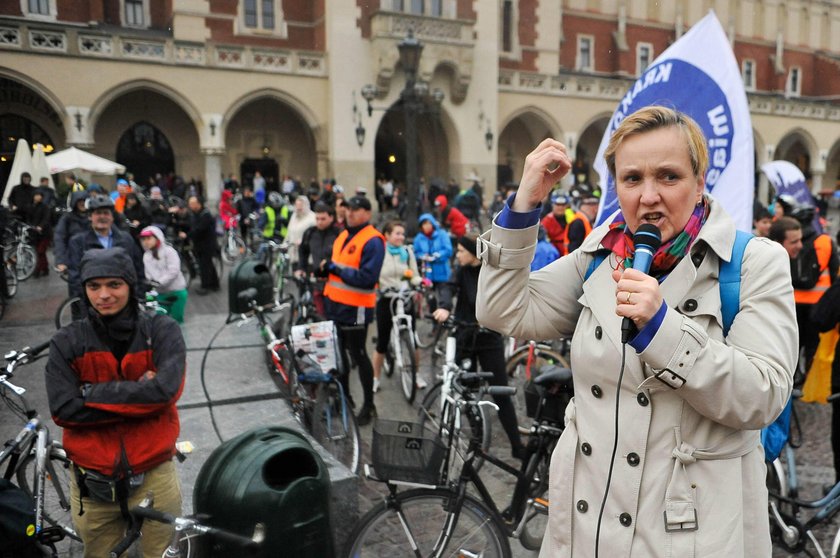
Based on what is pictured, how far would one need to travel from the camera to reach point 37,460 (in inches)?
118

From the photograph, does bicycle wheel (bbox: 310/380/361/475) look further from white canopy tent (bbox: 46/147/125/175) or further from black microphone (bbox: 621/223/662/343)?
white canopy tent (bbox: 46/147/125/175)

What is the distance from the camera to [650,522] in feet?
4.74

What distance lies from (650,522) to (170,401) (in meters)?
→ 1.99

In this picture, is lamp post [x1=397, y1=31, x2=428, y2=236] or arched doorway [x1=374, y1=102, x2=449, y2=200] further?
arched doorway [x1=374, y1=102, x2=449, y2=200]

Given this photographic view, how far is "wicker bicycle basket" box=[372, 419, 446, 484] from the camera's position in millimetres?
2816

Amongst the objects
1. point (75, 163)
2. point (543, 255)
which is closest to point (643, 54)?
point (75, 163)

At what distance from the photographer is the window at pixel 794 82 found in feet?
124

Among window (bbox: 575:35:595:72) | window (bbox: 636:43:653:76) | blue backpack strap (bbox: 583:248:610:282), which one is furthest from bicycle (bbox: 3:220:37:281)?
window (bbox: 636:43:653:76)

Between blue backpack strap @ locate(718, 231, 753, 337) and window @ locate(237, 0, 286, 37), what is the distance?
987 inches

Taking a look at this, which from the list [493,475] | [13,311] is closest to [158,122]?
[13,311]

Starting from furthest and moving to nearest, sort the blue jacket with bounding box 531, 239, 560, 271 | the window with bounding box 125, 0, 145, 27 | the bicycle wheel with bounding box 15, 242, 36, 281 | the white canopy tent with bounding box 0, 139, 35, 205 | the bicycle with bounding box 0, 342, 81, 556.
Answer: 1. the window with bounding box 125, 0, 145, 27
2. the bicycle wheel with bounding box 15, 242, 36, 281
3. the white canopy tent with bounding box 0, 139, 35, 205
4. the blue jacket with bounding box 531, 239, 560, 271
5. the bicycle with bounding box 0, 342, 81, 556

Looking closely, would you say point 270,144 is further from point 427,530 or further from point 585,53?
point 427,530

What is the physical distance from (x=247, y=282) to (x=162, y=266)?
1.06 m

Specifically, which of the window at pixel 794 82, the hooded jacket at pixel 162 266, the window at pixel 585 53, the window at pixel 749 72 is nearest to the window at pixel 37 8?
the hooded jacket at pixel 162 266
